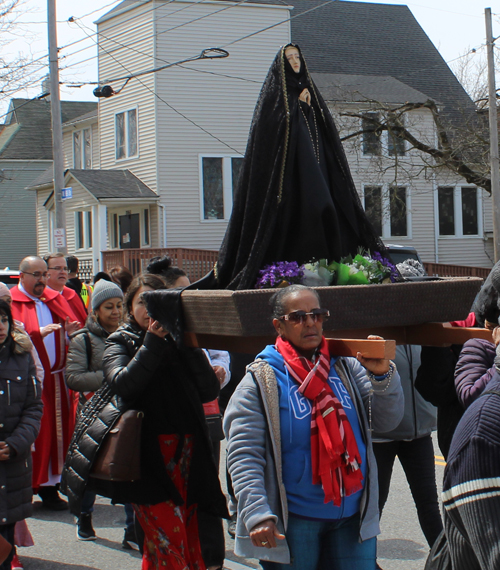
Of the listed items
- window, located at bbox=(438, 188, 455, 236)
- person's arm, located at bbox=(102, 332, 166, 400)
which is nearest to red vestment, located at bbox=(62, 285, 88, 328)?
person's arm, located at bbox=(102, 332, 166, 400)

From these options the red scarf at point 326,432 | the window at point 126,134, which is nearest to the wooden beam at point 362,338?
the red scarf at point 326,432

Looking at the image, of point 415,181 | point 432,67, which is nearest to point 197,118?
point 415,181

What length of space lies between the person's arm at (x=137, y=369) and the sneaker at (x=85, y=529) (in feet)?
6.89

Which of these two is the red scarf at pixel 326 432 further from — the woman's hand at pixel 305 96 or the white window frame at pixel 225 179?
the white window frame at pixel 225 179

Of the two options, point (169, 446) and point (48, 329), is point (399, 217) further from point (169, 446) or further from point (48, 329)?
point (169, 446)

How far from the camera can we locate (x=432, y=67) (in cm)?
3412

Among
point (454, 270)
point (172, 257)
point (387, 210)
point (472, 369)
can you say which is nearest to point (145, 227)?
point (172, 257)

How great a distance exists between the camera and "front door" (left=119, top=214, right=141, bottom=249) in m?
28.2

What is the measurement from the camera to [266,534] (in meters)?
3.05

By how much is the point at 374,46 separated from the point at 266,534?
3341cm

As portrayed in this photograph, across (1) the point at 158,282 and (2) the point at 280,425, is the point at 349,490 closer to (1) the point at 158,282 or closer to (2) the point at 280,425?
(2) the point at 280,425

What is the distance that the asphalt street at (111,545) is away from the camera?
5223mm

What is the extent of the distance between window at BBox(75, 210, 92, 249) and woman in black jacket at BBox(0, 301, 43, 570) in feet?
82.2

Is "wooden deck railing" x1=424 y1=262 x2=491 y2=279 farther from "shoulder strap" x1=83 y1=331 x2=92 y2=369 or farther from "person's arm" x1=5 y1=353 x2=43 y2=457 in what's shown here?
"person's arm" x1=5 y1=353 x2=43 y2=457
